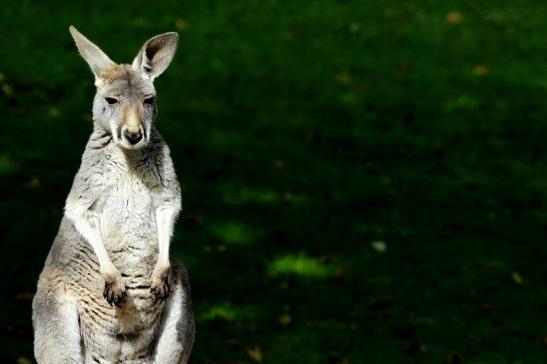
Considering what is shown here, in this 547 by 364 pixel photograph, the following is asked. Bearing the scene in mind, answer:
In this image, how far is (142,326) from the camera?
15.0 ft

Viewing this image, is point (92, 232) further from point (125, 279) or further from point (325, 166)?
point (325, 166)

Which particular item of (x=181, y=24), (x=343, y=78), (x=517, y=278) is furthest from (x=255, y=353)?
(x=181, y=24)

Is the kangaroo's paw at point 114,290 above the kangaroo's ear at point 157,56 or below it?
below

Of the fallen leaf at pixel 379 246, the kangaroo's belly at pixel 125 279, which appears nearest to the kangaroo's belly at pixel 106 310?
the kangaroo's belly at pixel 125 279

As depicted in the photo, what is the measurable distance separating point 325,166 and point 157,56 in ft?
21.5

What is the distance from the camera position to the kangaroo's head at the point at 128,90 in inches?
162

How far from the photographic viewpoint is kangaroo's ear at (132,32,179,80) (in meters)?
4.36

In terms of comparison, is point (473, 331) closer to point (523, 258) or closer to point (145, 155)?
point (523, 258)

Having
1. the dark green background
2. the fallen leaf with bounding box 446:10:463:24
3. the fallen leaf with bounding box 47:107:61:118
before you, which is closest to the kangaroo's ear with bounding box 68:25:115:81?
the dark green background

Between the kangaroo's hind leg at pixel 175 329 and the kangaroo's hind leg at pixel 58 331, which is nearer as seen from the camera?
the kangaroo's hind leg at pixel 58 331

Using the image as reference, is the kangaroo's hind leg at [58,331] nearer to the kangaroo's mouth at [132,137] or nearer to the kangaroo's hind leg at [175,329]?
the kangaroo's hind leg at [175,329]

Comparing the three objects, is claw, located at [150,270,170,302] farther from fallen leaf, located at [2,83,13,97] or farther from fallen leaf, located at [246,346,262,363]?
fallen leaf, located at [2,83,13,97]

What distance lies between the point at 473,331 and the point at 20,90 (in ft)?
19.8

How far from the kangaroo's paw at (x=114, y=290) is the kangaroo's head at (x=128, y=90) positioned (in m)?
0.58
